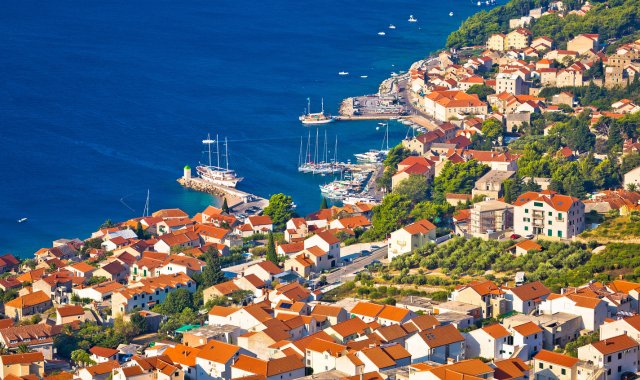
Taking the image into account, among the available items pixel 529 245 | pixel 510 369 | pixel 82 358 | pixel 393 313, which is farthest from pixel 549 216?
pixel 82 358

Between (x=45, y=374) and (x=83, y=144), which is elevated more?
(x=83, y=144)

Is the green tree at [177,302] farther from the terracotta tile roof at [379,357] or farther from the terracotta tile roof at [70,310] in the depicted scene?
the terracotta tile roof at [379,357]

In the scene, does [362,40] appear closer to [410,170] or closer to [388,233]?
[410,170]

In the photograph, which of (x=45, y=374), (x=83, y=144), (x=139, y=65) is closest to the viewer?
(x=45, y=374)

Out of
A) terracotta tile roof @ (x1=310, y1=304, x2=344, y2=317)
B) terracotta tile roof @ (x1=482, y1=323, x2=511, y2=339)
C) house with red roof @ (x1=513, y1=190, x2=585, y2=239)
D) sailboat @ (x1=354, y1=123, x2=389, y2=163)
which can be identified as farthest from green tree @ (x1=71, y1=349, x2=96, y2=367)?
sailboat @ (x1=354, y1=123, x2=389, y2=163)

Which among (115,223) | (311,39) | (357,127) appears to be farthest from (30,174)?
(311,39)

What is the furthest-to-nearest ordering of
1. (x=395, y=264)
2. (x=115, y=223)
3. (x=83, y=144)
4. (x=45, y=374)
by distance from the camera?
(x=83, y=144) < (x=115, y=223) < (x=395, y=264) < (x=45, y=374)

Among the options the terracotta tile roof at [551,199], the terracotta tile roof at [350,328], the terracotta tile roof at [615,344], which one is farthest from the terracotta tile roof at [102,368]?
the terracotta tile roof at [551,199]
